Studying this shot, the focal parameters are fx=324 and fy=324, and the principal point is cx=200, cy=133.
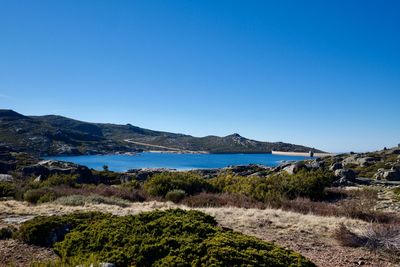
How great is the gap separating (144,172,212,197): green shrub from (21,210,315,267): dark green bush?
41.2 feet

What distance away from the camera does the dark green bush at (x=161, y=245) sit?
6266 mm

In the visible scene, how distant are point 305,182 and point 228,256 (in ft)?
54.5

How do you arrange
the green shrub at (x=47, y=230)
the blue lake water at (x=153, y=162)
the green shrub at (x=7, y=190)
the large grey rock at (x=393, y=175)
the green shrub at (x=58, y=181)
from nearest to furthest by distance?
the green shrub at (x=47, y=230), the green shrub at (x=7, y=190), the green shrub at (x=58, y=181), the large grey rock at (x=393, y=175), the blue lake water at (x=153, y=162)

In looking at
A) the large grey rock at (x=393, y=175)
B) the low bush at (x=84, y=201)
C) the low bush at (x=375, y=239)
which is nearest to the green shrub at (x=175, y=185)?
the low bush at (x=84, y=201)

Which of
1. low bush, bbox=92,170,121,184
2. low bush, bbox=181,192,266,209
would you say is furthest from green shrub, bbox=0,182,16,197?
low bush, bbox=92,170,121,184

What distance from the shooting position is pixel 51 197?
17094 millimetres

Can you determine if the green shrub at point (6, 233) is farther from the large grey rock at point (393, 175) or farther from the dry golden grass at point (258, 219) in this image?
the large grey rock at point (393, 175)

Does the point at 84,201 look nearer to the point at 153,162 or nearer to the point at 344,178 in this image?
the point at 344,178

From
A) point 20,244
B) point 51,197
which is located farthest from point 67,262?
point 51,197

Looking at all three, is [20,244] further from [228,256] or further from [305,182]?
[305,182]

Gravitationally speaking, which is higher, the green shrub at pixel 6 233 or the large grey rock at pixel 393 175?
the large grey rock at pixel 393 175

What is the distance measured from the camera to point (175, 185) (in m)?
21.5

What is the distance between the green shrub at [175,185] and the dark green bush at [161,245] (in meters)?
12.5

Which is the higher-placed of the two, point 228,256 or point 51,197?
point 228,256
